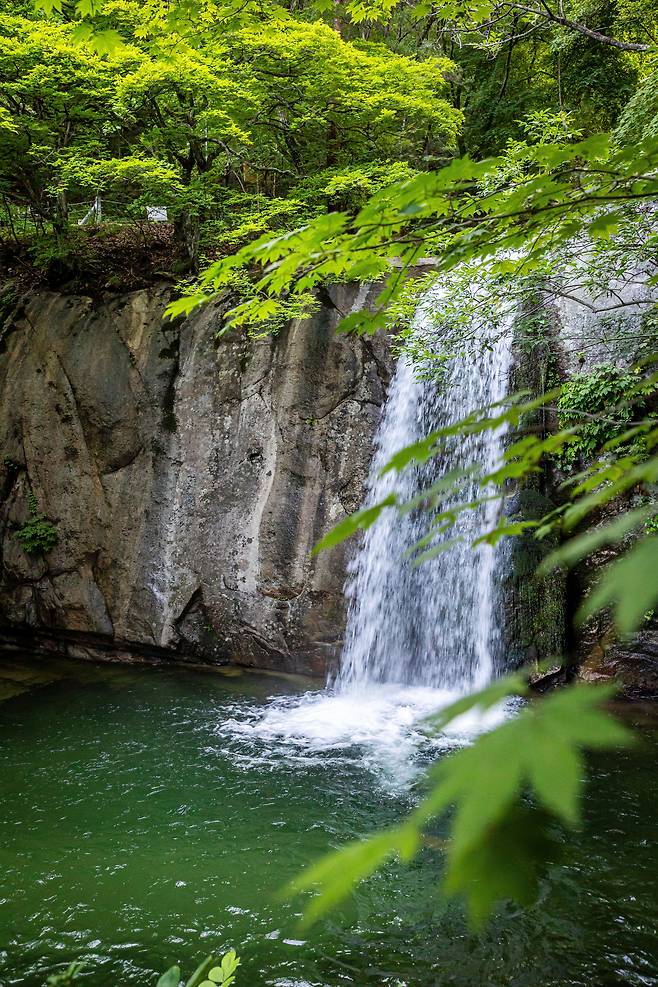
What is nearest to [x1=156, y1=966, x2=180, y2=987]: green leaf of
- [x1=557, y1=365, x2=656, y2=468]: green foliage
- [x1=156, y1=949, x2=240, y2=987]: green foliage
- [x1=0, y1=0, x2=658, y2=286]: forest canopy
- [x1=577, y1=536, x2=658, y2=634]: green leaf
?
[x1=156, y1=949, x2=240, y2=987]: green foliage

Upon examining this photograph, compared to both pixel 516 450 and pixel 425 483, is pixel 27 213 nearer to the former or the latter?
pixel 425 483

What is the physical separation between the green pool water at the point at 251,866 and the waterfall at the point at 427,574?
1.59 meters

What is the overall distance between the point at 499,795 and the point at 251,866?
4.36 m

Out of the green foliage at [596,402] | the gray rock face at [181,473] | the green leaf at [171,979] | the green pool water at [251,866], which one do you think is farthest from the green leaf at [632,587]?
the gray rock face at [181,473]

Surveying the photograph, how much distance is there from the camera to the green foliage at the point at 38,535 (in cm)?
911

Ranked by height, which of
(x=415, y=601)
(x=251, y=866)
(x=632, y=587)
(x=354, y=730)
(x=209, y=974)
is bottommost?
(x=251, y=866)

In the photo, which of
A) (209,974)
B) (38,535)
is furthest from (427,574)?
(209,974)

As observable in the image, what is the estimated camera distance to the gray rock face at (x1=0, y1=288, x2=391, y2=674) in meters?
8.28

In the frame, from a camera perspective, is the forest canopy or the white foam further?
the forest canopy

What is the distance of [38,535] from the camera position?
912 cm

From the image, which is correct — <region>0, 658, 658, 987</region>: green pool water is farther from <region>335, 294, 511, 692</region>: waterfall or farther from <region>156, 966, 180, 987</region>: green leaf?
<region>335, 294, 511, 692</region>: waterfall

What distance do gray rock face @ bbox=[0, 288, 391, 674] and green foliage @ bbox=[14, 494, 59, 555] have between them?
0.12 meters

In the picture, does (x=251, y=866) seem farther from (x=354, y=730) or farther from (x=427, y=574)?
(x=427, y=574)

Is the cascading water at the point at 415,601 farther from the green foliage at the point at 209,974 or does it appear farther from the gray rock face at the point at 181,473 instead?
the green foliage at the point at 209,974
